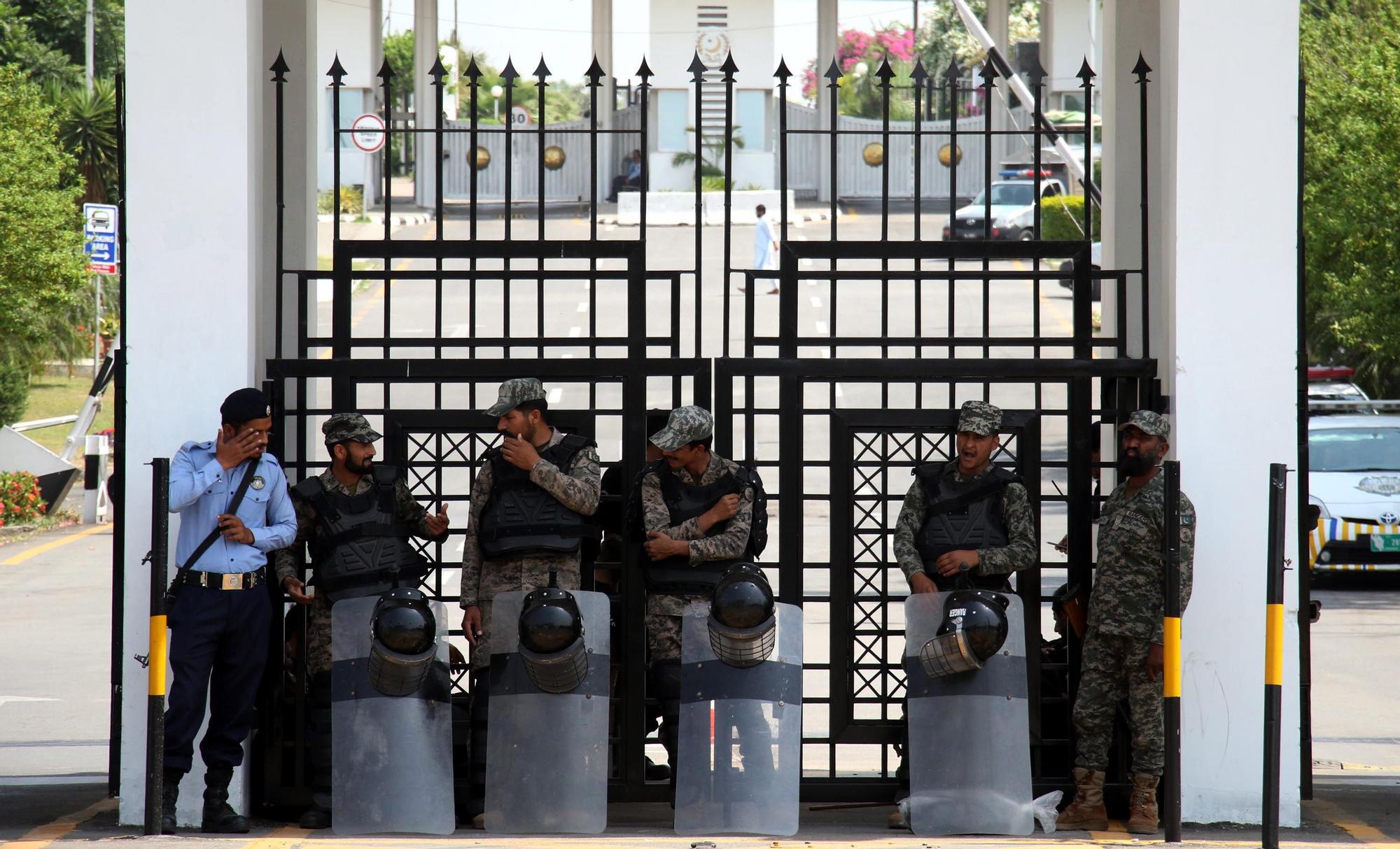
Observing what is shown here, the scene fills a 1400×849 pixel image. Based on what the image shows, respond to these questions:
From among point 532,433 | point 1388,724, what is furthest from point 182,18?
point 1388,724

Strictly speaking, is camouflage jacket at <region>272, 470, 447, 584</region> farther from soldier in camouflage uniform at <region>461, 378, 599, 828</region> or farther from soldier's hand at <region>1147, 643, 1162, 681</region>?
soldier's hand at <region>1147, 643, 1162, 681</region>

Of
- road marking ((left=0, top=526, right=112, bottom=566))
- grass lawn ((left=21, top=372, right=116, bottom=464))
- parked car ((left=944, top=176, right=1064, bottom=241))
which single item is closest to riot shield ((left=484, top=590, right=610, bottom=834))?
road marking ((left=0, top=526, right=112, bottom=566))

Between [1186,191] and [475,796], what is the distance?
397 centimetres

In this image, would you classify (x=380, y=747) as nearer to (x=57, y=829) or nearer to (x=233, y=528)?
(x=233, y=528)

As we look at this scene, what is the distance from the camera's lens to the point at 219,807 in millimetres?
6094

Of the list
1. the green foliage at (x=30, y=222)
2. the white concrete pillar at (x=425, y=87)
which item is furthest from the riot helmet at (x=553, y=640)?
the white concrete pillar at (x=425, y=87)

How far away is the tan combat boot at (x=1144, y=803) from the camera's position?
6188mm

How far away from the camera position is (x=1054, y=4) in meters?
47.7

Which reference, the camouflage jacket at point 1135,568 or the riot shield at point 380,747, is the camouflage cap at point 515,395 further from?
the camouflage jacket at point 1135,568

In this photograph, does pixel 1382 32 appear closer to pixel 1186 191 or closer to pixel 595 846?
pixel 1186 191

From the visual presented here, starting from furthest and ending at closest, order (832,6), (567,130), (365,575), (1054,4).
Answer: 1. (1054,4)
2. (832,6)
3. (567,130)
4. (365,575)

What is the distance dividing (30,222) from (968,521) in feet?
46.4

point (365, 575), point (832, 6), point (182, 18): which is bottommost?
point (365, 575)

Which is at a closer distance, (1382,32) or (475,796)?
(475,796)
